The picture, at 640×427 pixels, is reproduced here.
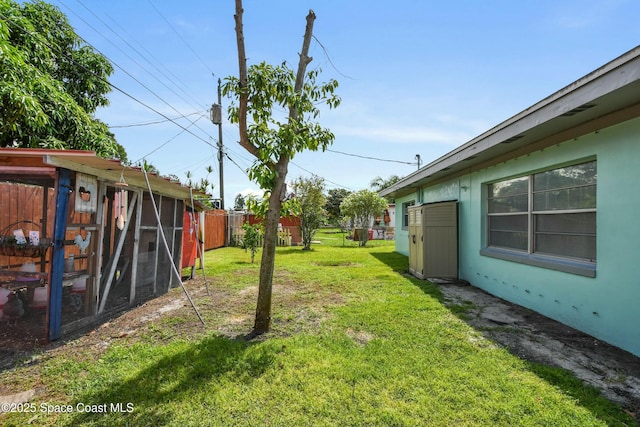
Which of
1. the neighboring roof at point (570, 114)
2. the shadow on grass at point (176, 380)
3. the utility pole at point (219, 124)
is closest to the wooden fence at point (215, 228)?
the utility pole at point (219, 124)

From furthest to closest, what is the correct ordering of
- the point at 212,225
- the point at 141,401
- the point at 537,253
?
1. the point at 212,225
2. the point at 537,253
3. the point at 141,401

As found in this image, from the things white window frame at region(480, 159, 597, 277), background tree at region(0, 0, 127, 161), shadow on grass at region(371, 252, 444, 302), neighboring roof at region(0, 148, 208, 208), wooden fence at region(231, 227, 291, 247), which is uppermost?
background tree at region(0, 0, 127, 161)

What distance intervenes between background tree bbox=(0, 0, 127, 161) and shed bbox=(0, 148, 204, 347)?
1.38 m

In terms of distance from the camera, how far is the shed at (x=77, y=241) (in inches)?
147

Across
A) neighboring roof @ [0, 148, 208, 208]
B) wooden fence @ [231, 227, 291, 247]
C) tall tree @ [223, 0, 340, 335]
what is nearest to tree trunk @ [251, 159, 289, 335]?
tall tree @ [223, 0, 340, 335]

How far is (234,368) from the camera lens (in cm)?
302

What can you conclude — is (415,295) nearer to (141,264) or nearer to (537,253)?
(537,253)

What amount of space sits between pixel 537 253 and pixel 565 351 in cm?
208

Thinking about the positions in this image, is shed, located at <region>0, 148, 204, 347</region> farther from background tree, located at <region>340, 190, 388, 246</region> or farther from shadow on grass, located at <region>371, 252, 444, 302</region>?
background tree, located at <region>340, 190, 388, 246</region>

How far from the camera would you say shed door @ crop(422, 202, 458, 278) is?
7449 mm

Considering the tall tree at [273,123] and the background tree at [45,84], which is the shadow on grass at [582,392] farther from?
the background tree at [45,84]

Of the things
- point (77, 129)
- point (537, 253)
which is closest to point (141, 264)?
point (77, 129)

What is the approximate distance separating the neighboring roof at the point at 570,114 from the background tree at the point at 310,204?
978 centimetres

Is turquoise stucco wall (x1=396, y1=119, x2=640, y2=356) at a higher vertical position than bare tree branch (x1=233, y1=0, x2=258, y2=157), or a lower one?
lower
